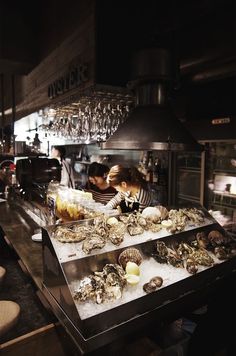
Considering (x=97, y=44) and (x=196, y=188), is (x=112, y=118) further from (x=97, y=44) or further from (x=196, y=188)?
(x=196, y=188)

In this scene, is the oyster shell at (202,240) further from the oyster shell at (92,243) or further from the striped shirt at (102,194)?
the striped shirt at (102,194)

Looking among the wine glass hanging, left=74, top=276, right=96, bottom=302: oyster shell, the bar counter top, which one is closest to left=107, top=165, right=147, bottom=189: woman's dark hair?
the wine glass hanging

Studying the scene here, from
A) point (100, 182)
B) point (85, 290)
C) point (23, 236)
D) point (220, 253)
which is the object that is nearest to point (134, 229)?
point (85, 290)

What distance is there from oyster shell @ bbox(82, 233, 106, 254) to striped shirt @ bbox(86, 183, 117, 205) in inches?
101

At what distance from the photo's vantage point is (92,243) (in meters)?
1.32

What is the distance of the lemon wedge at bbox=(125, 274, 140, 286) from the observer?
4.21 ft

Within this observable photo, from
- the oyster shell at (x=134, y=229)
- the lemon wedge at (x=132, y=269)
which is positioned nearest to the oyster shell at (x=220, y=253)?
the oyster shell at (x=134, y=229)

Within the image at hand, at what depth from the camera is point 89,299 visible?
1165 mm

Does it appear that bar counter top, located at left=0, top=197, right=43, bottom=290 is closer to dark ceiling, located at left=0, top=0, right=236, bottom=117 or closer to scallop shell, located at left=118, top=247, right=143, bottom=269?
scallop shell, located at left=118, top=247, right=143, bottom=269

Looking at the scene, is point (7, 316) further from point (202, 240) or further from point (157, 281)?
point (202, 240)

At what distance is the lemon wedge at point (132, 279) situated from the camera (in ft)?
4.21

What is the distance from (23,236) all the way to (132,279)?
1.38 metres

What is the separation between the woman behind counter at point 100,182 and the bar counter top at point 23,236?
45.0 inches

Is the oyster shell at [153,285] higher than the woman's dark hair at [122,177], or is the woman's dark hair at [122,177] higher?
the woman's dark hair at [122,177]
